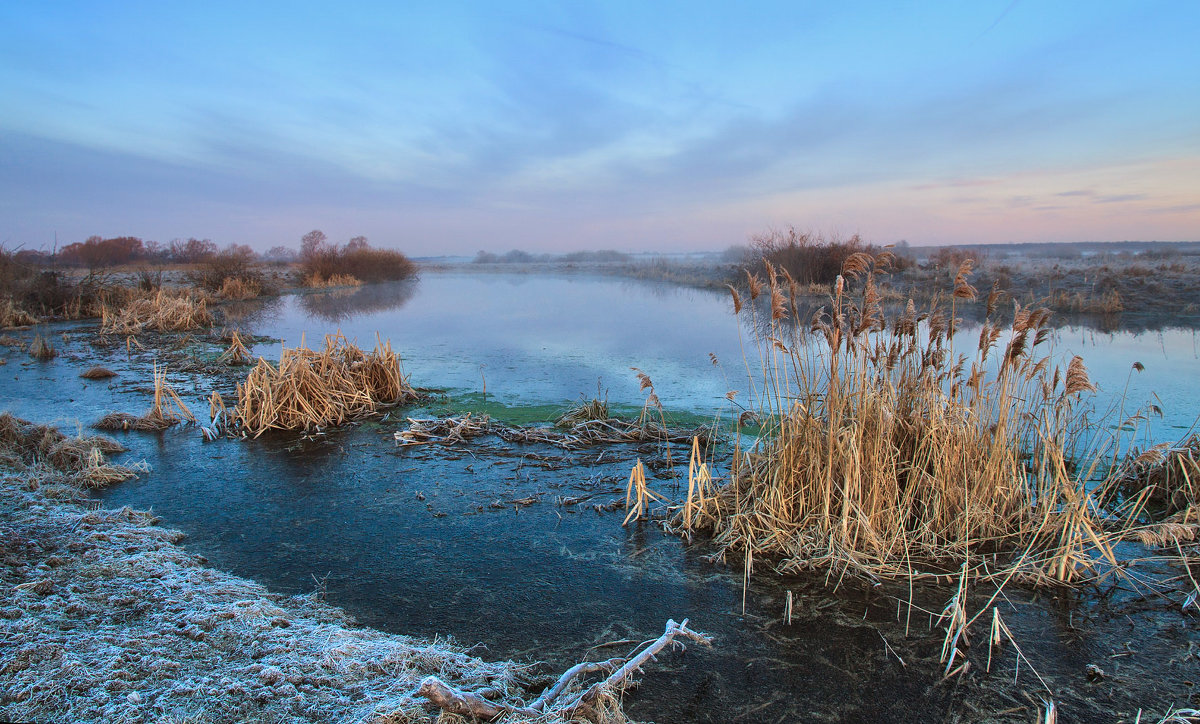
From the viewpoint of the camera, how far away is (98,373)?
9750mm

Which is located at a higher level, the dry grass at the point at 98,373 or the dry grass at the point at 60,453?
the dry grass at the point at 98,373

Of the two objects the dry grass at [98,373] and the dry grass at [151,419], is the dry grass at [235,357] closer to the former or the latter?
the dry grass at [98,373]

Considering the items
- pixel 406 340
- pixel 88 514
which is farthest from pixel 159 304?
pixel 88 514

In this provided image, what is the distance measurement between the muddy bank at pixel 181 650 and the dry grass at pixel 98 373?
701cm

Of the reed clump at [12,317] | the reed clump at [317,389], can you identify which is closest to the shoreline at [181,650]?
the reed clump at [317,389]

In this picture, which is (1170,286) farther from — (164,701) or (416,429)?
(164,701)

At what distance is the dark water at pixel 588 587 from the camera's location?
2.79 meters

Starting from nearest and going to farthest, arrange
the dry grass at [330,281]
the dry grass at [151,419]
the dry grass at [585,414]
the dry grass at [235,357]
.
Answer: the dry grass at [585,414], the dry grass at [151,419], the dry grass at [235,357], the dry grass at [330,281]

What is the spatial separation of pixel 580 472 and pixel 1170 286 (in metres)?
20.4

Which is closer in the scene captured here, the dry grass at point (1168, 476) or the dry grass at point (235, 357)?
the dry grass at point (1168, 476)

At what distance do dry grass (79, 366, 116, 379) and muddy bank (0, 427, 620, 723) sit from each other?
7005mm

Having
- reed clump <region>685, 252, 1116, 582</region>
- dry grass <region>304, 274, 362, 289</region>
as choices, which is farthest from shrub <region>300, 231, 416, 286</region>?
reed clump <region>685, 252, 1116, 582</region>

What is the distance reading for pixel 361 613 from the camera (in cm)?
345

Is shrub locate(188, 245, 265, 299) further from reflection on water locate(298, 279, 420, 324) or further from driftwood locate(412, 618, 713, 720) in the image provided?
driftwood locate(412, 618, 713, 720)
